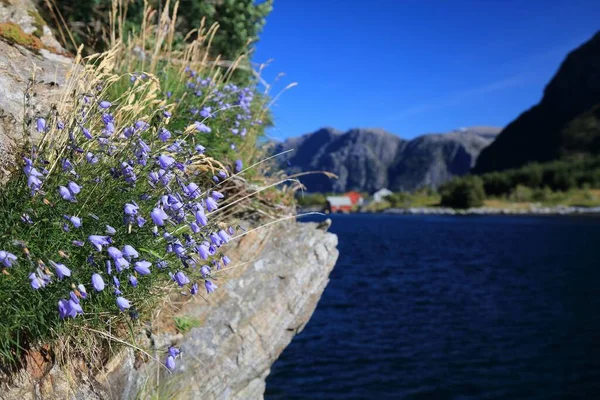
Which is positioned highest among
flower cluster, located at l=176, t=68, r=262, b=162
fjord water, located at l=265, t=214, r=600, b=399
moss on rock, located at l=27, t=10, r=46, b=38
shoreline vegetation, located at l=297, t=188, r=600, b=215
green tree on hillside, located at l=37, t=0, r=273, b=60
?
green tree on hillside, located at l=37, t=0, r=273, b=60

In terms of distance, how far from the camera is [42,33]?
7.66 m

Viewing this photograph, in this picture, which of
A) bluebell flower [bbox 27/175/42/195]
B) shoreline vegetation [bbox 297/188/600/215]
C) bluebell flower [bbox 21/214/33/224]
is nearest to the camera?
bluebell flower [bbox 27/175/42/195]

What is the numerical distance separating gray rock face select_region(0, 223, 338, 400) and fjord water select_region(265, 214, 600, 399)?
536cm

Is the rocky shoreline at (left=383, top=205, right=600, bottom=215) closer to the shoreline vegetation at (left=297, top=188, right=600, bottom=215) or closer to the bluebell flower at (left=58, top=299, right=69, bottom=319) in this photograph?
the shoreline vegetation at (left=297, top=188, right=600, bottom=215)

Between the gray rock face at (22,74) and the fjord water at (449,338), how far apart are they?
9.30m

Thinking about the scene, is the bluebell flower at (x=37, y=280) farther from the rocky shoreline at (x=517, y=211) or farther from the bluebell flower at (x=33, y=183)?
the rocky shoreline at (x=517, y=211)

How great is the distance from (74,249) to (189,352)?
283 cm

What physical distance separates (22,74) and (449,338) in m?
16.3

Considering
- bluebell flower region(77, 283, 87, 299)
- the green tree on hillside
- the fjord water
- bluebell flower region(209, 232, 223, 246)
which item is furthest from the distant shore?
bluebell flower region(77, 283, 87, 299)

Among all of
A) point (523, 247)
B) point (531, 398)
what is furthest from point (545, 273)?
point (531, 398)

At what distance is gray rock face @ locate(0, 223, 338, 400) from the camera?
14.7 feet

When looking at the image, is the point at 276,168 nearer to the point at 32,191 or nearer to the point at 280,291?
the point at 280,291

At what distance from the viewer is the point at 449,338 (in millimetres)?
17438

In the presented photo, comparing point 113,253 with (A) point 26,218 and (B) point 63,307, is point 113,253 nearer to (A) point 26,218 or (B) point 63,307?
(B) point 63,307
